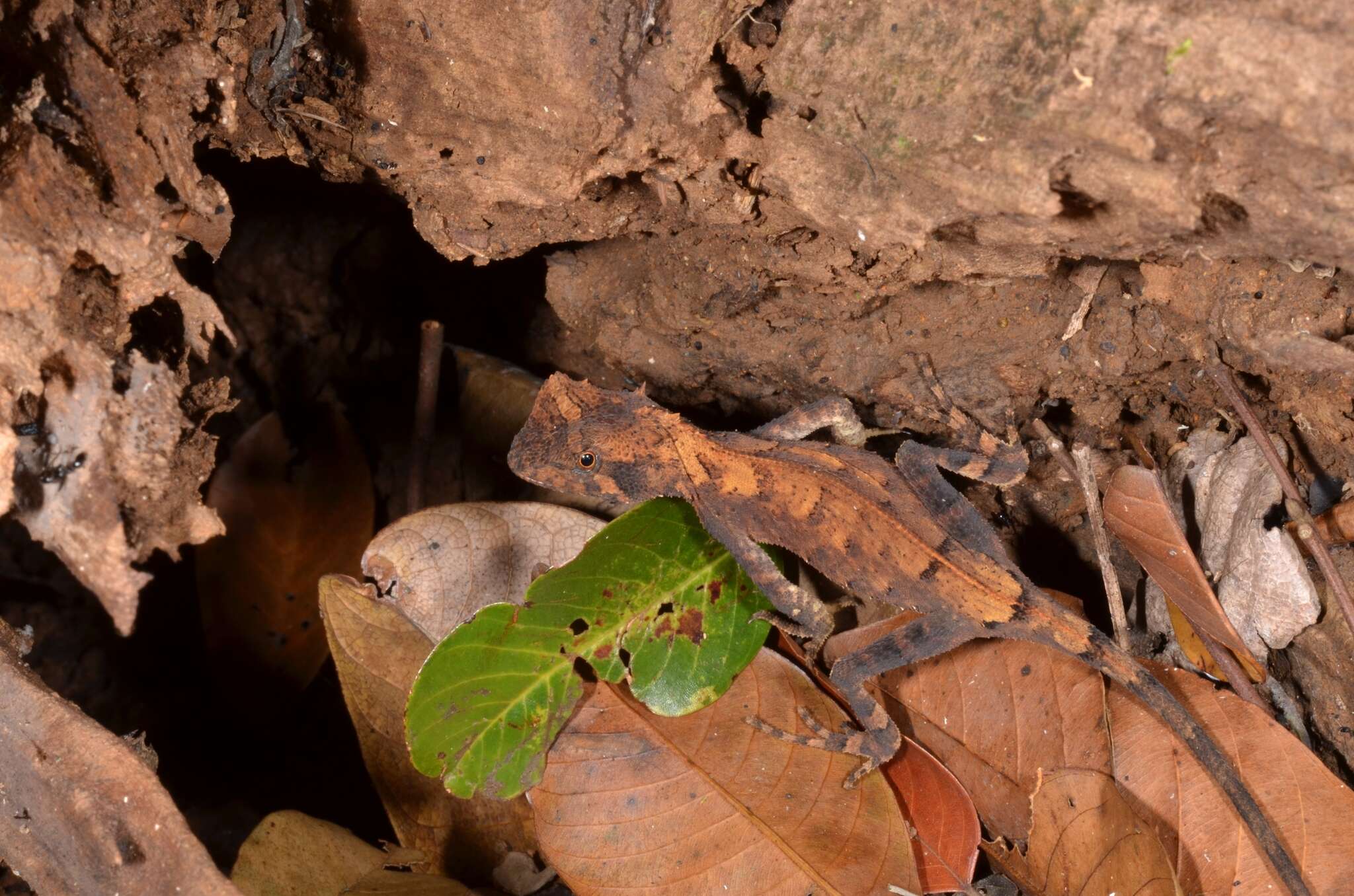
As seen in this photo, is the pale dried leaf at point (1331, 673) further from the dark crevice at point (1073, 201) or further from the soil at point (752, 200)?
the dark crevice at point (1073, 201)

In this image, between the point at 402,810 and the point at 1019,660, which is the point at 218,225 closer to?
the point at 402,810

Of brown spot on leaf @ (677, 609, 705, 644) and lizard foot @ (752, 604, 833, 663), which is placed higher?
brown spot on leaf @ (677, 609, 705, 644)

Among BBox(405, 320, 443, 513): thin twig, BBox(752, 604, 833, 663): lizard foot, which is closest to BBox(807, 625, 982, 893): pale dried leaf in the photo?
BBox(752, 604, 833, 663): lizard foot

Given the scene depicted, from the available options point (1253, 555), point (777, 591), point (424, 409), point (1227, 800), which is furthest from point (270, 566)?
point (1253, 555)

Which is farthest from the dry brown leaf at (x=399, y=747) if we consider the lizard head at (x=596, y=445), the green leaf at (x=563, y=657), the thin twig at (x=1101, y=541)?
the thin twig at (x=1101, y=541)

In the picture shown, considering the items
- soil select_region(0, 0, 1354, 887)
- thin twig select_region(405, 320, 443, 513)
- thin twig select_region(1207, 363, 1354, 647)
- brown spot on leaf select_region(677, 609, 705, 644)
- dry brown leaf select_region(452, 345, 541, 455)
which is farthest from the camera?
dry brown leaf select_region(452, 345, 541, 455)

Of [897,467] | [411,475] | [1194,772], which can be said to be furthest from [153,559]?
[1194,772]

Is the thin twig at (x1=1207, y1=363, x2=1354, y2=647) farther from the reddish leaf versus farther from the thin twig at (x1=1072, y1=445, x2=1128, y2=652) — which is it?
the reddish leaf

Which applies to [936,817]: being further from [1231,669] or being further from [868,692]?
[1231,669]
